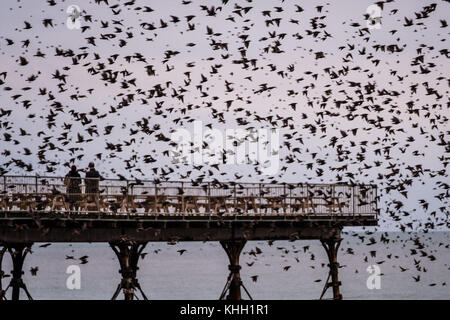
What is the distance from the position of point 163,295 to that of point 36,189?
261 feet

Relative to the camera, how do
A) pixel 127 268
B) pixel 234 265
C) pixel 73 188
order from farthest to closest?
pixel 234 265 → pixel 127 268 → pixel 73 188

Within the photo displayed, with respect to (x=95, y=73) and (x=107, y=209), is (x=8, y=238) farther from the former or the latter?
(x=95, y=73)

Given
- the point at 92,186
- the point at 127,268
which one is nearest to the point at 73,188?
the point at 92,186

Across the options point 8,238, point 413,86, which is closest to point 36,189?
point 8,238

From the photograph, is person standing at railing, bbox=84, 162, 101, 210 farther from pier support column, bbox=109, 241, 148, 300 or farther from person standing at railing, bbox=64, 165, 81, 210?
pier support column, bbox=109, 241, 148, 300

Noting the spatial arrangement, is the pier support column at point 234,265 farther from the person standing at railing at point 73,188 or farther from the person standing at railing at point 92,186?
the person standing at railing at point 73,188

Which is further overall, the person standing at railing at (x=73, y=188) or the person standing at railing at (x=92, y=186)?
the person standing at railing at (x=92, y=186)

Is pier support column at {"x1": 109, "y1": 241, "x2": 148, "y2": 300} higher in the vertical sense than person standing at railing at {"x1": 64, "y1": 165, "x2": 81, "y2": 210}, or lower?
lower

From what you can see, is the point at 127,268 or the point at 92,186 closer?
the point at 92,186

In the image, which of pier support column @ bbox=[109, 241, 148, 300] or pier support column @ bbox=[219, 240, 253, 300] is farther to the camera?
pier support column @ bbox=[219, 240, 253, 300]

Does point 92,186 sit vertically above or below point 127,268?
above

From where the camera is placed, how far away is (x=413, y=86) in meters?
22.5

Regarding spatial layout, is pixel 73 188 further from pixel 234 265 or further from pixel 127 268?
pixel 234 265

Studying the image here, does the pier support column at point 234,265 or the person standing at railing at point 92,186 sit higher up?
the person standing at railing at point 92,186
